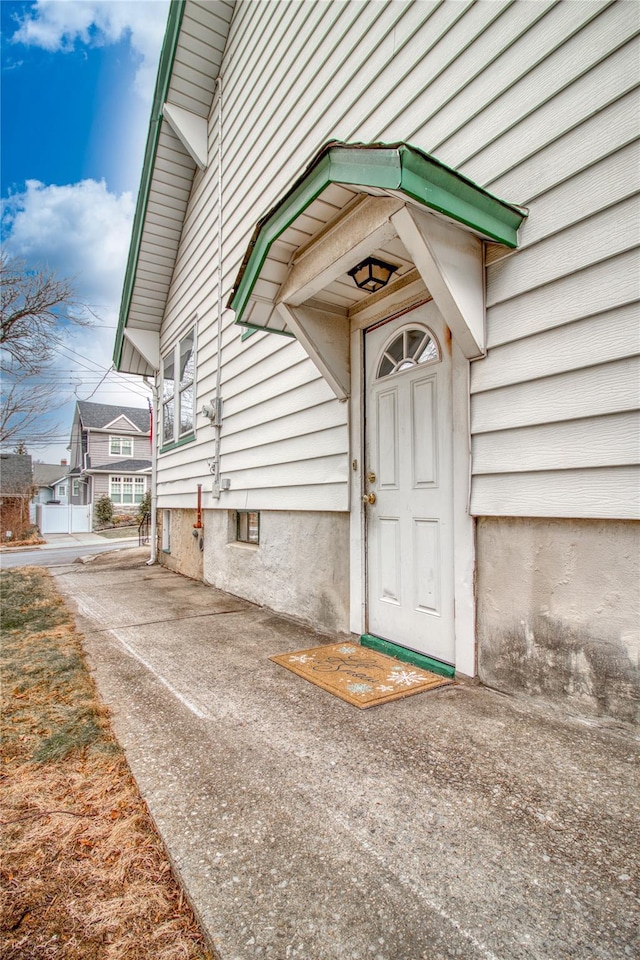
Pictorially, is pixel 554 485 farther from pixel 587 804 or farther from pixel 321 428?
pixel 321 428

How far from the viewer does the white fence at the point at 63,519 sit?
22891 millimetres

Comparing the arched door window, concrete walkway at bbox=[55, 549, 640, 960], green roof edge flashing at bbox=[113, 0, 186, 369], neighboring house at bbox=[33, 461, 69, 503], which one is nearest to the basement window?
the arched door window

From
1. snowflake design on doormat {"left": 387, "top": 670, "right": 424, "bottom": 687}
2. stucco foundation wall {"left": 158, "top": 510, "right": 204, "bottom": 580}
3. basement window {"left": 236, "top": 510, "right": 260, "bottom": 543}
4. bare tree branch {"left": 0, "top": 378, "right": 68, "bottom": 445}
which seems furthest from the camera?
bare tree branch {"left": 0, "top": 378, "right": 68, "bottom": 445}

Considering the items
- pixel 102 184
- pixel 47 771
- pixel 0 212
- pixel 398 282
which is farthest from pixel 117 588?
pixel 102 184

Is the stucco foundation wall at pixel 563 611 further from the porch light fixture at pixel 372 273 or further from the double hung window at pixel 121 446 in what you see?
the double hung window at pixel 121 446

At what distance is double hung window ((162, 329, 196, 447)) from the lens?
693 cm

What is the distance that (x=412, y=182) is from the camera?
200 cm

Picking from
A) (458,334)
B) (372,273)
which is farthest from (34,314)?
(458,334)

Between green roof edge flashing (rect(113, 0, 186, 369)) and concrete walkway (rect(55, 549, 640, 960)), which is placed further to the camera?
green roof edge flashing (rect(113, 0, 186, 369))

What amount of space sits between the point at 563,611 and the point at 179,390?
6475 mm

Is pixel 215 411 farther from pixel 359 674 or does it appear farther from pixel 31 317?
pixel 31 317

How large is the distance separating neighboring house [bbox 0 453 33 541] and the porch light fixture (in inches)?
879

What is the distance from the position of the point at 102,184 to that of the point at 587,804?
29730 mm

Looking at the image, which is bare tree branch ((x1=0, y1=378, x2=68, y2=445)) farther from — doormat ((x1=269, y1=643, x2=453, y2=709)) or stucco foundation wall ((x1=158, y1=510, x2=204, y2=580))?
doormat ((x1=269, y1=643, x2=453, y2=709))
